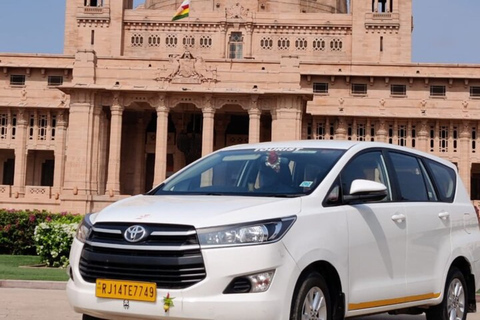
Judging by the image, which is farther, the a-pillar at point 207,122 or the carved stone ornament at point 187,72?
the carved stone ornament at point 187,72

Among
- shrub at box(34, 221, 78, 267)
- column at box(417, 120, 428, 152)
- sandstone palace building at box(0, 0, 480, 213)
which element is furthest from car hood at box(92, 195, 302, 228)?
column at box(417, 120, 428, 152)

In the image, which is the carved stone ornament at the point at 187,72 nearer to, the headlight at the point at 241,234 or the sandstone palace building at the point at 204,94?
the sandstone palace building at the point at 204,94

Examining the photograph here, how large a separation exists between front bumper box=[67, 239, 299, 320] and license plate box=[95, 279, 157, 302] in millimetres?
41

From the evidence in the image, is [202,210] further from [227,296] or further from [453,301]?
[453,301]

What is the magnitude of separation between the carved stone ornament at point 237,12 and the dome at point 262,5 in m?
0.75

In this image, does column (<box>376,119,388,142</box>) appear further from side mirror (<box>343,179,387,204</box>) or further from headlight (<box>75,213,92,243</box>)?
headlight (<box>75,213,92,243</box>)

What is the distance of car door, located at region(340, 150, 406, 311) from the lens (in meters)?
6.62

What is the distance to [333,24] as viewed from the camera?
5897 centimetres

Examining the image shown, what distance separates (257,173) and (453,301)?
2.85m

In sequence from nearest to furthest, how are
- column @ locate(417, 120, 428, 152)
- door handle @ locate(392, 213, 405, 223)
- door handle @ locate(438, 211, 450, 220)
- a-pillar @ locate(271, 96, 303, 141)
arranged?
door handle @ locate(392, 213, 405, 223), door handle @ locate(438, 211, 450, 220), a-pillar @ locate(271, 96, 303, 141), column @ locate(417, 120, 428, 152)

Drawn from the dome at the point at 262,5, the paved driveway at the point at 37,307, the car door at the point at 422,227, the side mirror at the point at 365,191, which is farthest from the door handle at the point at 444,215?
the dome at the point at 262,5

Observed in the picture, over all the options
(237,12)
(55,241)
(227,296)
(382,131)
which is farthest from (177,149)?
(227,296)

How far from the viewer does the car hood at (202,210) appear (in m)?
5.68

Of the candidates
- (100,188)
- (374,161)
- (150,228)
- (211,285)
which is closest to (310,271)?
(211,285)
